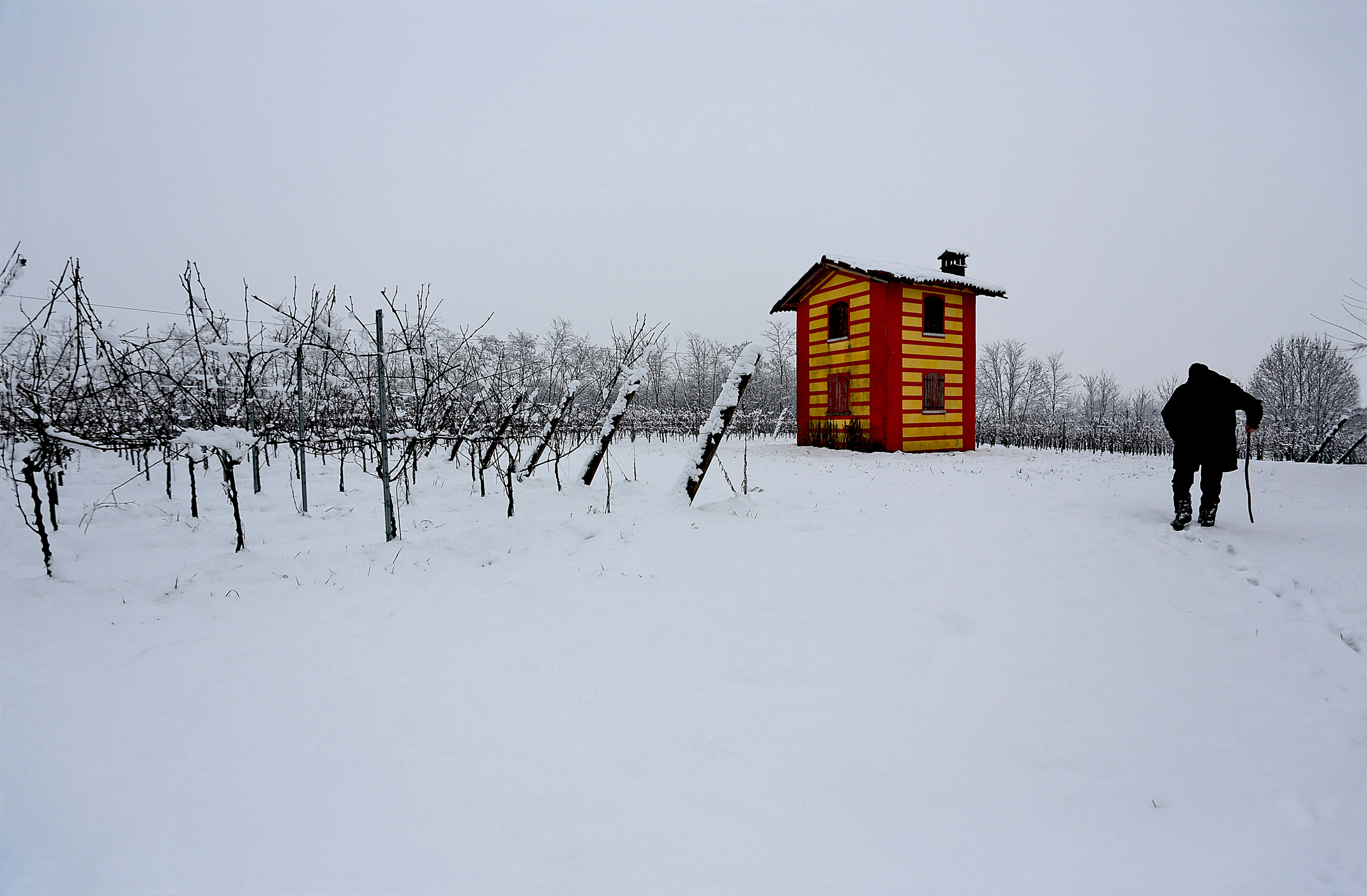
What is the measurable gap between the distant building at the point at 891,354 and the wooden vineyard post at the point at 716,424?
370 inches

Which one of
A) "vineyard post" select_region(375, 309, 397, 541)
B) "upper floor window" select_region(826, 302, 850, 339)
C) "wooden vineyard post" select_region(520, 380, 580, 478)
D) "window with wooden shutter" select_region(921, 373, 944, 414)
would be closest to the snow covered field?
"vineyard post" select_region(375, 309, 397, 541)

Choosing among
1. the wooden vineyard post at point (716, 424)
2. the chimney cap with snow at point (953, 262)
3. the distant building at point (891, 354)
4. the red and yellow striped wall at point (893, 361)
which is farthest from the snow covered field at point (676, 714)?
the chimney cap with snow at point (953, 262)

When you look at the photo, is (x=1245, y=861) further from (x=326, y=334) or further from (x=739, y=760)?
(x=326, y=334)

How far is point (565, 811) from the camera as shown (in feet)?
6.97

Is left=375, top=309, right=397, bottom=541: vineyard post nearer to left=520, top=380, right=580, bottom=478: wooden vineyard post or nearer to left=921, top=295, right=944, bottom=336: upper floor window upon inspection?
left=520, top=380, right=580, bottom=478: wooden vineyard post

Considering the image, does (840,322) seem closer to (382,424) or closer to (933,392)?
(933,392)

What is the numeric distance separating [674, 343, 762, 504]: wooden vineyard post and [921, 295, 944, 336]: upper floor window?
35.3 feet

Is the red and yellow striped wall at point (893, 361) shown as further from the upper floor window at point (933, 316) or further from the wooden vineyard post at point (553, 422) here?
the wooden vineyard post at point (553, 422)

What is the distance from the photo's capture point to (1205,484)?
6035mm

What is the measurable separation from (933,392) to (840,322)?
3312mm

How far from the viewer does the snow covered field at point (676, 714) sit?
1.97 meters

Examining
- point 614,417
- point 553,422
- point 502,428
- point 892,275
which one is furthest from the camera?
point 892,275

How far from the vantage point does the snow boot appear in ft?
19.4

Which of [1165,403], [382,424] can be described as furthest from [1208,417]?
[1165,403]
